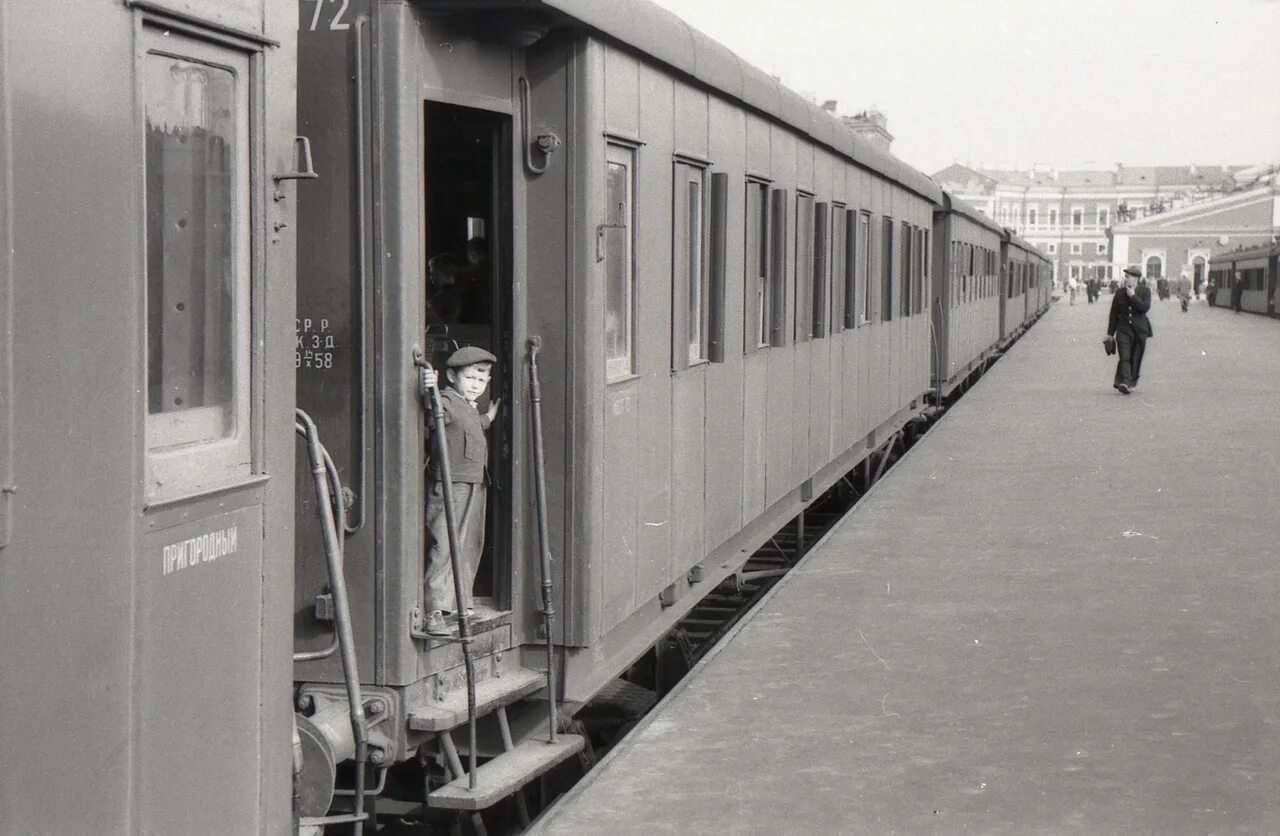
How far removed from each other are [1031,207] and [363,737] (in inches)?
6484

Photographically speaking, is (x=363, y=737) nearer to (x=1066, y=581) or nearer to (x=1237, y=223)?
(x=1066, y=581)

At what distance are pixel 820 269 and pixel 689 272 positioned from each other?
13.5 ft

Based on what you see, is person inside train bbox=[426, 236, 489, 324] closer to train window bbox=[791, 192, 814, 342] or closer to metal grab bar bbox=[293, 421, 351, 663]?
metal grab bar bbox=[293, 421, 351, 663]

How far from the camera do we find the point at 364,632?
5.59 metres

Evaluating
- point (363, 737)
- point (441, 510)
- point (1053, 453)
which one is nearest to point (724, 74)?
point (441, 510)

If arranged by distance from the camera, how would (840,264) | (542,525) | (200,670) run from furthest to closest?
(840,264), (542,525), (200,670)

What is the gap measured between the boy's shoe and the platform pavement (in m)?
0.72

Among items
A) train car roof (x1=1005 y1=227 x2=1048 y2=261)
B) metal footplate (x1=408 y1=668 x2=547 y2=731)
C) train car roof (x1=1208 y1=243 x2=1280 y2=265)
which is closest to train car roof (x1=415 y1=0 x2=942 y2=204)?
metal footplate (x1=408 y1=668 x2=547 y2=731)

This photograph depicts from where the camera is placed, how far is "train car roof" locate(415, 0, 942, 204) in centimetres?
595

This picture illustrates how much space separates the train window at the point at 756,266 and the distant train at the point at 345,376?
40mm

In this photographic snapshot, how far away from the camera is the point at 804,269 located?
11617 mm

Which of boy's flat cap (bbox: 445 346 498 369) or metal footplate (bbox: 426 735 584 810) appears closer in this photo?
metal footplate (bbox: 426 735 584 810)

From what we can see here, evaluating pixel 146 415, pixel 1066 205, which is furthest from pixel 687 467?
pixel 1066 205

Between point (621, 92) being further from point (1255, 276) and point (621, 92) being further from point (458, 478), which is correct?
point (1255, 276)
